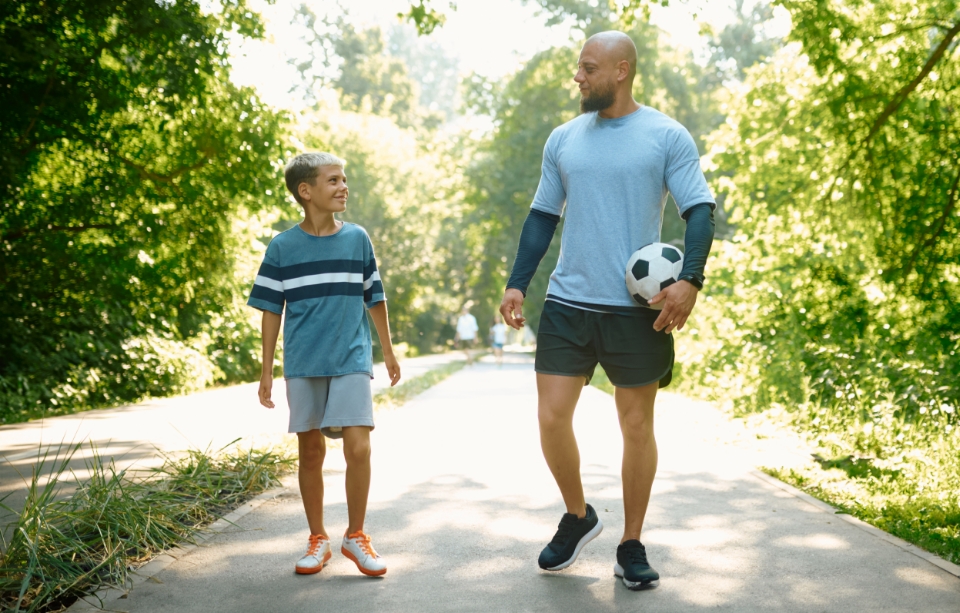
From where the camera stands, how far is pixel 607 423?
12.3 metres

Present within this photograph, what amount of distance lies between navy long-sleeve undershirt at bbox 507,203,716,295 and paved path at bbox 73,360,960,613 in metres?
1.33

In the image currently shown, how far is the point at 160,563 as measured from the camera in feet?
16.1

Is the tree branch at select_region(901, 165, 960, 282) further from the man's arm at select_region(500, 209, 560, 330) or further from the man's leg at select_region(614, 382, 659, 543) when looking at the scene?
the man's leg at select_region(614, 382, 659, 543)

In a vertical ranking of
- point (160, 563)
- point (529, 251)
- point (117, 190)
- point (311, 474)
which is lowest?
point (160, 563)

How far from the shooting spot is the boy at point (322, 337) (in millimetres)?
4742

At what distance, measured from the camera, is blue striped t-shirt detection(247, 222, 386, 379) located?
4.75 m

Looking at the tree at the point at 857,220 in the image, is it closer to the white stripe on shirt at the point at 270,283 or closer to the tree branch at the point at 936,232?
the tree branch at the point at 936,232

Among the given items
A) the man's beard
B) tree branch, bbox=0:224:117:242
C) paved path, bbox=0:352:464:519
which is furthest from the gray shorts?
tree branch, bbox=0:224:117:242

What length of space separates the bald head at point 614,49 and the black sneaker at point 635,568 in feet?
6.75

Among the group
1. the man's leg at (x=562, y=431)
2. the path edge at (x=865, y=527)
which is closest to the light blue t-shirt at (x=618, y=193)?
the man's leg at (x=562, y=431)

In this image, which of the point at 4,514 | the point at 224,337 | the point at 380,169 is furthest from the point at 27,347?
the point at 380,169

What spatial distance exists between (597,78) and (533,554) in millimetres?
2331

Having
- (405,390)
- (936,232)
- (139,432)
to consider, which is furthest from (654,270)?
(405,390)

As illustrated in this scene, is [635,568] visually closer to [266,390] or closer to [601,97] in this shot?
[266,390]
